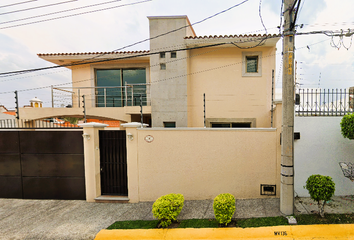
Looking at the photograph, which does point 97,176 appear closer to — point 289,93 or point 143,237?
point 143,237

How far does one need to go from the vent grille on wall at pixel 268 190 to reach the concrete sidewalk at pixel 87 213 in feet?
0.64

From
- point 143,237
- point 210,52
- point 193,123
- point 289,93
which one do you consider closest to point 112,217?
point 143,237

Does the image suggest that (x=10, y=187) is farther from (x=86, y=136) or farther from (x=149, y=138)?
(x=149, y=138)

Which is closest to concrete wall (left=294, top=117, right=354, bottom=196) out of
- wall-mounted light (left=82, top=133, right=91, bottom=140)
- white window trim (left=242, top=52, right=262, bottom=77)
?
white window trim (left=242, top=52, right=262, bottom=77)

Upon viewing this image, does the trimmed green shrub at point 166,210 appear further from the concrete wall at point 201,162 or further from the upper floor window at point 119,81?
the upper floor window at point 119,81

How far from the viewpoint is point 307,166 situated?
5668 millimetres

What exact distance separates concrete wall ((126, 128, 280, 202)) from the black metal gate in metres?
0.35

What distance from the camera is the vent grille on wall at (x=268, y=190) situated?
5.71 metres

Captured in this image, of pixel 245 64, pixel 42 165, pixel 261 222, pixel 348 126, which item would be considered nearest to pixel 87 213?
pixel 42 165

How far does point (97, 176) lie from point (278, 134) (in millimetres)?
6664

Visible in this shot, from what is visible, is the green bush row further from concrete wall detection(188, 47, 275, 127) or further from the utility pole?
concrete wall detection(188, 47, 275, 127)

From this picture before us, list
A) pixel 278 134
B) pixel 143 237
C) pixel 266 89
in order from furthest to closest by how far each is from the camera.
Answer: pixel 266 89 → pixel 278 134 → pixel 143 237

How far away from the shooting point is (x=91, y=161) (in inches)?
239

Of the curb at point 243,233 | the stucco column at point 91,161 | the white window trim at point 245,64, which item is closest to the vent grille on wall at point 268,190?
the curb at point 243,233
